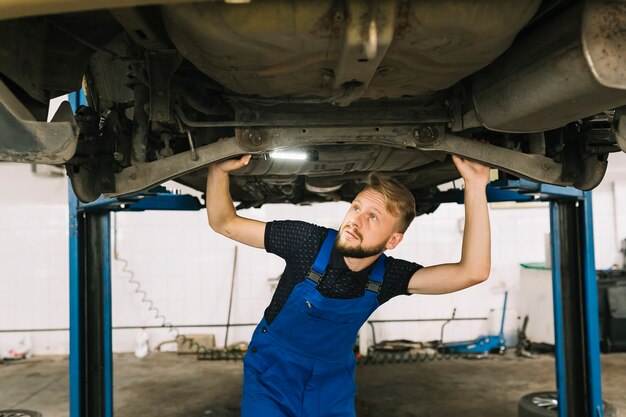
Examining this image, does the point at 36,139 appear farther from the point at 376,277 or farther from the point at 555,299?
the point at 555,299

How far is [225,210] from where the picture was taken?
5.21ft

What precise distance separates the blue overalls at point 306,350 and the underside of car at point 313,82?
473 mm

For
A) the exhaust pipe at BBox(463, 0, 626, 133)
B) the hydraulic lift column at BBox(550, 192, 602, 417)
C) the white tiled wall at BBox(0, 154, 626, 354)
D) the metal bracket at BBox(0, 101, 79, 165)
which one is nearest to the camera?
the exhaust pipe at BBox(463, 0, 626, 133)

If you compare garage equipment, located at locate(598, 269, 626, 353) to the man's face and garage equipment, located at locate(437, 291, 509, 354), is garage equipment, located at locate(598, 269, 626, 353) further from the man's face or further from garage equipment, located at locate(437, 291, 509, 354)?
the man's face

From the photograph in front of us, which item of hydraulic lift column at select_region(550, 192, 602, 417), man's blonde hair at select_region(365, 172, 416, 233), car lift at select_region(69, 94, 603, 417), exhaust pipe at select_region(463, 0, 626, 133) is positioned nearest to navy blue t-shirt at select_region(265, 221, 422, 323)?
man's blonde hair at select_region(365, 172, 416, 233)

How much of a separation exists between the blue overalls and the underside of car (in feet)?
1.55

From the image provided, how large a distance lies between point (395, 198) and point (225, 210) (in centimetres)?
56

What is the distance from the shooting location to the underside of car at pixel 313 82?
877mm

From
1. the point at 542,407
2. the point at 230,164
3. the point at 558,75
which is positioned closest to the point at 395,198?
the point at 230,164

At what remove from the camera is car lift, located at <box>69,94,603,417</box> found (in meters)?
2.68

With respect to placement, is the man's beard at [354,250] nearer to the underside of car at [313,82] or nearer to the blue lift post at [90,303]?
the underside of car at [313,82]

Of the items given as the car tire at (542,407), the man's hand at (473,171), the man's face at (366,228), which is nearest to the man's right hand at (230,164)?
the man's face at (366,228)

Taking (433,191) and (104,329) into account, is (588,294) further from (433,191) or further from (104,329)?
(104,329)

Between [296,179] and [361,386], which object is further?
[361,386]
